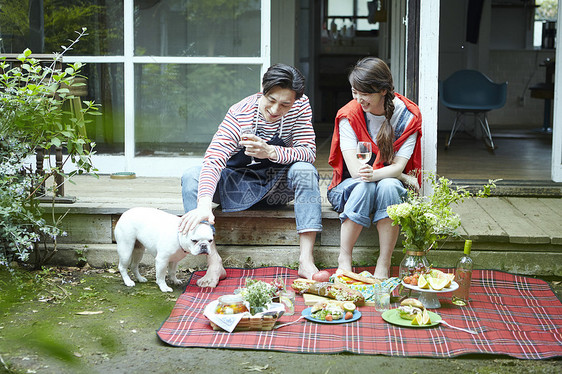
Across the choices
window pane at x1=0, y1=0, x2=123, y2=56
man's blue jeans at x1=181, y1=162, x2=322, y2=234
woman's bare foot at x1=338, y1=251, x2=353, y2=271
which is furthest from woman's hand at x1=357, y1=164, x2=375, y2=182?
window pane at x1=0, y1=0, x2=123, y2=56

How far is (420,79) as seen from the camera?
139 inches

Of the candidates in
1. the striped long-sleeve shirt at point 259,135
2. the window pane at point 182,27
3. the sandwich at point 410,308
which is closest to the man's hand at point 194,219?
the striped long-sleeve shirt at point 259,135

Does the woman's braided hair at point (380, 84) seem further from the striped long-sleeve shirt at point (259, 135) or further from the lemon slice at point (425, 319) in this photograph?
the lemon slice at point (425, 319)

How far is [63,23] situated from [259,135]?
6.85 ft

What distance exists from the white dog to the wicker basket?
0.42 m

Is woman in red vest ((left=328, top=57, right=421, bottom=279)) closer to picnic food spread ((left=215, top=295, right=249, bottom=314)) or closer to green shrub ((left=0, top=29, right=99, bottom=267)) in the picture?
picnic food spread ((left=215, top=295, right=249, bottom=314))

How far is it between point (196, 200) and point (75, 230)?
846 millimetres

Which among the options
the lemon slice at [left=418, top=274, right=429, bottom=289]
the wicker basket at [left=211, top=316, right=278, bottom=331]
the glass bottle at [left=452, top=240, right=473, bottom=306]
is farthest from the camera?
the glass bottle at [left=452, top=240, right=473, bottom=306]

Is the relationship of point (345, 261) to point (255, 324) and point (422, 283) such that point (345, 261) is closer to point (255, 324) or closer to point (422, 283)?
point (422, 283)

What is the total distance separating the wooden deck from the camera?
128 inches

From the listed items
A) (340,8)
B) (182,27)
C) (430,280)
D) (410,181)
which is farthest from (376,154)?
(340,8)

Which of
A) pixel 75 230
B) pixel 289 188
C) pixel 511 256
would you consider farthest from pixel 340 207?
pixel 75 230

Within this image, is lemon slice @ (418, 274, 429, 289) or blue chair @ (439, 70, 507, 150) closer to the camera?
lemon slice @ (418, 274, 429, 289)

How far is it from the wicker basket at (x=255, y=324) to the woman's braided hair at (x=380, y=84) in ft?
3.32
